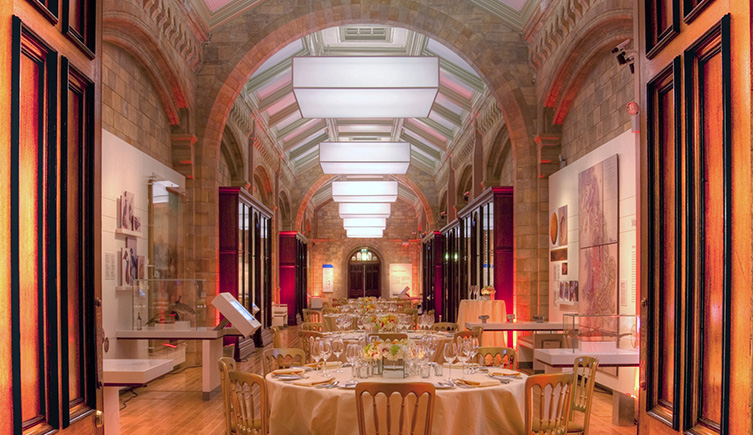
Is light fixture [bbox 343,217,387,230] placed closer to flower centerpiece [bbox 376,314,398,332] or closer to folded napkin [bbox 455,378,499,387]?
flower centerpiece [bbox 376,314,398,332]

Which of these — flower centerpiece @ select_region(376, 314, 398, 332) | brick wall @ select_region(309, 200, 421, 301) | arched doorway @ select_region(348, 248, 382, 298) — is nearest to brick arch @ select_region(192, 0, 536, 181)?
flower centerpiece @ select_region(376, 314, 398, 332)

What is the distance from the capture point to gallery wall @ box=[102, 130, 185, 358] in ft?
26.9

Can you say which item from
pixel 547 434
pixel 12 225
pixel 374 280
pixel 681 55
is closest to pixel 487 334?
pixel 547 434

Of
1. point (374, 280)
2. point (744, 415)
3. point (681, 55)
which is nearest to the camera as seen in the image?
point (744, 415)

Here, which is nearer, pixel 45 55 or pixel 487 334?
pixel 45 55

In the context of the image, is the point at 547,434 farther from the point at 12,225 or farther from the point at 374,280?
the point at 374,280

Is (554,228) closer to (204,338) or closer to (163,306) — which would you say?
(204,338)

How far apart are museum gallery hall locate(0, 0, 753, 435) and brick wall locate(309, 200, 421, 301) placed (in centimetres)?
1303

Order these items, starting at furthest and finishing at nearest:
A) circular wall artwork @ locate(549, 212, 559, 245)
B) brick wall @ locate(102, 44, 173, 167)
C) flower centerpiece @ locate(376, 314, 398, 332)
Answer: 1. circular wall artwork @ locate(549, 212, 559, 245)
2. brick wall @ locate(102, 44, 173, 167)
3. flower centerpiece @ locate(376, 314, 398, 332)

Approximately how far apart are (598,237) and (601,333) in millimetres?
3487

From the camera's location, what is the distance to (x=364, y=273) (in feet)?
115

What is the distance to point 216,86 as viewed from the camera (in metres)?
12.3

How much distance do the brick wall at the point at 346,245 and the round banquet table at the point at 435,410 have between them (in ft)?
97.4

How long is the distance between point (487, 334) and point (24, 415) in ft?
32.7
